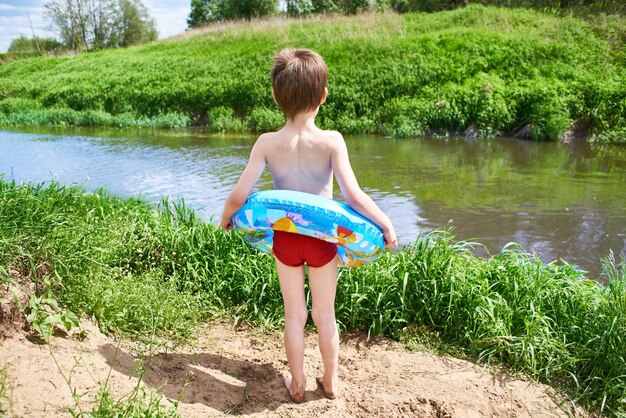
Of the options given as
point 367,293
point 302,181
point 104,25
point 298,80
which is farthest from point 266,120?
point 104,25

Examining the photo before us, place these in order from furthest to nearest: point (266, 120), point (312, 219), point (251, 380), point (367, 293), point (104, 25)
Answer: point (104, 25)
point (266, 120)
point (367, 293)
point (251, 380)
point (312, 219)

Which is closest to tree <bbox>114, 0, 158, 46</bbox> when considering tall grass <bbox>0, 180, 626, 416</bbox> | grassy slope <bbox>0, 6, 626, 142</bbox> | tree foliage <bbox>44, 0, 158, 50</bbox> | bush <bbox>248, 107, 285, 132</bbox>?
tree foliage <bbox>44, 0, 158, 50</bbox>

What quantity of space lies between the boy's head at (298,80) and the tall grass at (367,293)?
163cm

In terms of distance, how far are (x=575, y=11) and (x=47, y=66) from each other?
25.6 m

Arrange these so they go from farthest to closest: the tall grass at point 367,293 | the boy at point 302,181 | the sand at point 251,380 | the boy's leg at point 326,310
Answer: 1. the tall grass at point 367,293
2. the boy's leg at point 326,310
3. the boy at point 302,181
4. the sand at point 251,380

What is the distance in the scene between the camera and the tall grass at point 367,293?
3.33 m

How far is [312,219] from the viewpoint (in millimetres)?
2615

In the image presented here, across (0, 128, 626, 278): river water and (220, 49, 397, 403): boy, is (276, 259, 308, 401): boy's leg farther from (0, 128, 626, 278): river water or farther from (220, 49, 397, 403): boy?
(0, 128, 626, 278): river water

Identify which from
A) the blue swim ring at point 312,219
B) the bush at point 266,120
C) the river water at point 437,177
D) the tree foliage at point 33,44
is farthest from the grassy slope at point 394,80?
the tree foliage at point 33,44

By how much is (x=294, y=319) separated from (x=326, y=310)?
18 centimetres

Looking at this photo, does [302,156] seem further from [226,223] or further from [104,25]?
[104,25]

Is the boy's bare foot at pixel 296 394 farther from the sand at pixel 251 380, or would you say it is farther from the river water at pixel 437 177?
the river water at pixel 437 177

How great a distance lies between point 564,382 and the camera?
3.27 metres

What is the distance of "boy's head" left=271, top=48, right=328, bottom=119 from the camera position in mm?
2666
